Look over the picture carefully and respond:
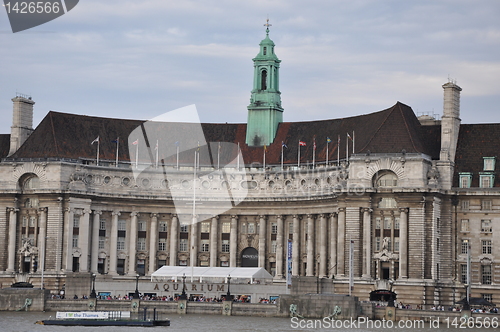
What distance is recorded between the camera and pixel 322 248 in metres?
148

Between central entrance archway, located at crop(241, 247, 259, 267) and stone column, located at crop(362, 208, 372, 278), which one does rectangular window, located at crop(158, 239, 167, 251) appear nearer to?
central entrance archway, located at crop(241, 247, 259, 267)

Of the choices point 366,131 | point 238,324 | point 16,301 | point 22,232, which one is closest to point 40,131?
point 22,232

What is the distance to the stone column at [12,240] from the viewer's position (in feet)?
496

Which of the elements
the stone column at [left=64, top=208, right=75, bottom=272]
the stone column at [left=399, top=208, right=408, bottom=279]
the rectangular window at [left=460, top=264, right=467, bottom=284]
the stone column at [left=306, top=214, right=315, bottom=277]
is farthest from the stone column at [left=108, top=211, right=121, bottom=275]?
the rectangular window at [left=460, top=264, right=467, bottom=284]

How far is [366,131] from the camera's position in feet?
488

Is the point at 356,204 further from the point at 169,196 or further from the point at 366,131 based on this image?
the point at 169,196

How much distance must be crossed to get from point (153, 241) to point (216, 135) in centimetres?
1798

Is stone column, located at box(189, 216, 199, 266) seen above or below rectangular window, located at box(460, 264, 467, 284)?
above

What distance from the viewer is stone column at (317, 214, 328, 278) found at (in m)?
148

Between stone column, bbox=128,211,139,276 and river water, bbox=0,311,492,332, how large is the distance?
32576mm

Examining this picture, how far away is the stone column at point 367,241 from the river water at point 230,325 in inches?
755

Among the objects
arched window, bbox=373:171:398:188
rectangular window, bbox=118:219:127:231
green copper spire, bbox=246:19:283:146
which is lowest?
rectangular window, bbox=118:219:127:231

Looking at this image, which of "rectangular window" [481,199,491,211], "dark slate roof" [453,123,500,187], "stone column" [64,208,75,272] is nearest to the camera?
"rectangular window" [481,199,491,211]

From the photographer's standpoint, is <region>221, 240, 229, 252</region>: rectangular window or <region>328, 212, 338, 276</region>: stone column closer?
<region>328, 212, 338, 276</region>: stone column
